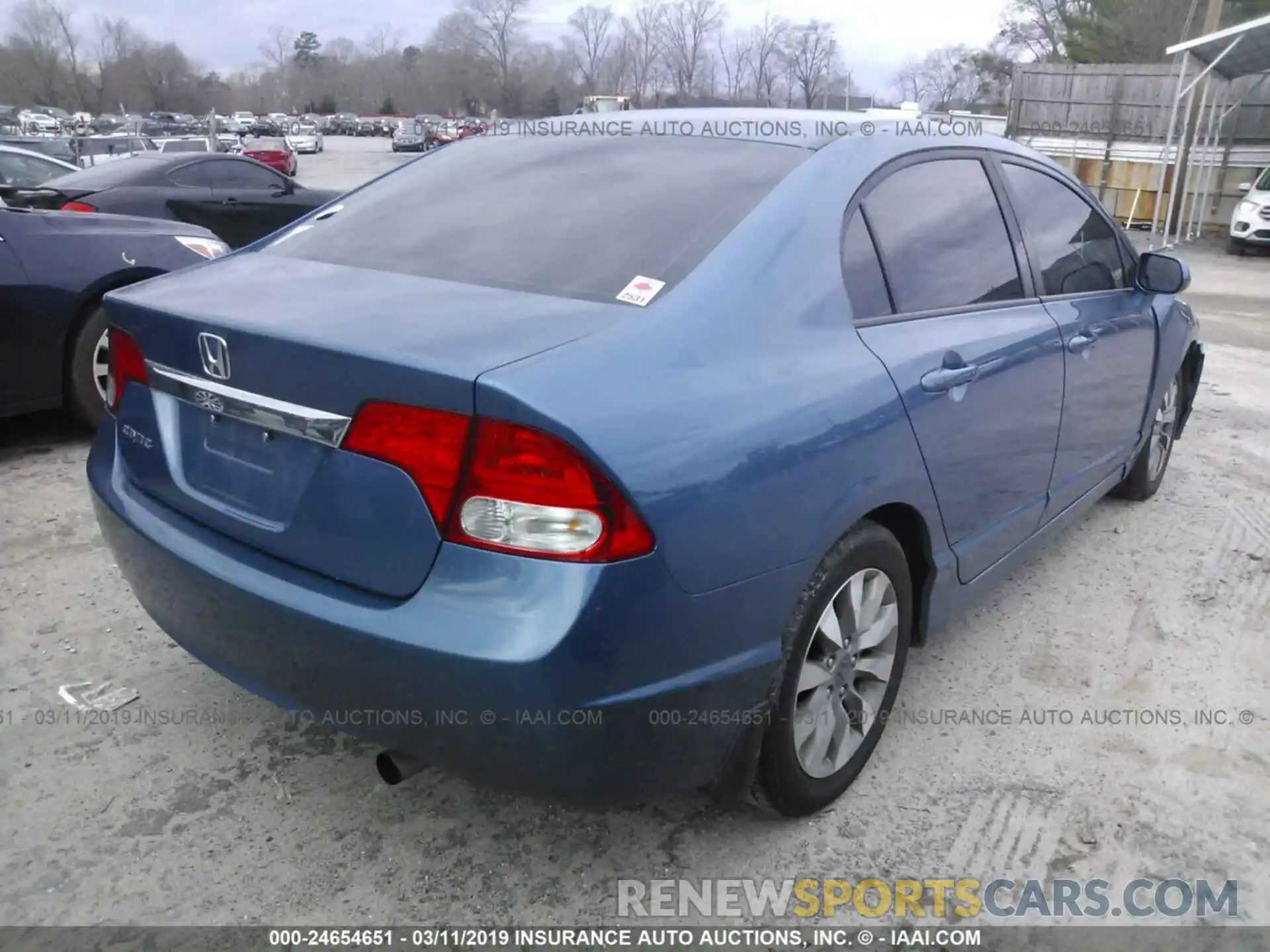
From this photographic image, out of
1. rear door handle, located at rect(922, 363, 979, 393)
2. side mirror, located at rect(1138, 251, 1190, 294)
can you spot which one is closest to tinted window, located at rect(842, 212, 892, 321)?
rear door handle, located at rect(922, 363, 979, 393)

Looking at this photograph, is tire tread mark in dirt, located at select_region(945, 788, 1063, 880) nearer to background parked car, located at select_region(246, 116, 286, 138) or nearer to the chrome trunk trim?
the chrome trunk trim

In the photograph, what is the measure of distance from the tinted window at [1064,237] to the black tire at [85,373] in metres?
4.17

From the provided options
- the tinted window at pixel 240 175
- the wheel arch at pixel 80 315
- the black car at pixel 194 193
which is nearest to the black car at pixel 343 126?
the tinted window at pixel 240 175

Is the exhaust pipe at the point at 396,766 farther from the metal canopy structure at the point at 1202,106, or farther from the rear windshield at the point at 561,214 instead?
the metal canopy structure at the point at 1202,106

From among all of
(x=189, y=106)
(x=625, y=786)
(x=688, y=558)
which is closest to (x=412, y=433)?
(x=688, y=558)

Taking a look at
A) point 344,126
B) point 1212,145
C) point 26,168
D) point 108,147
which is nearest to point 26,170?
point 26,168

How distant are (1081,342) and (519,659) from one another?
243cm

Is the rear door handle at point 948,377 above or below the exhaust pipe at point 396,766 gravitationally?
above

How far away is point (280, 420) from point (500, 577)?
578 millimetres

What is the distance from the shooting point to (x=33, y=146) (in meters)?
21.8

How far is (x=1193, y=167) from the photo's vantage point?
19.4m

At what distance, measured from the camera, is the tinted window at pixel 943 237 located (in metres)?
2.57

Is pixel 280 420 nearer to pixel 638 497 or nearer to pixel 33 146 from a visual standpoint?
pixel 638 497

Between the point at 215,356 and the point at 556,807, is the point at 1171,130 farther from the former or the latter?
the point at 215,356
